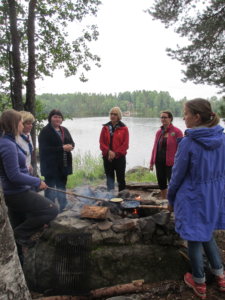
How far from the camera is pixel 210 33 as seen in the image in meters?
6.28

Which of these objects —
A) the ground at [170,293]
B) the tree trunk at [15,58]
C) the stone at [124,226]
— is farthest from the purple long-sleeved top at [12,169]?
the tree trunk at [15,58]

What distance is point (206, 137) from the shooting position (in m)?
1.98

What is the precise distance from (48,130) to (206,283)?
293 cm

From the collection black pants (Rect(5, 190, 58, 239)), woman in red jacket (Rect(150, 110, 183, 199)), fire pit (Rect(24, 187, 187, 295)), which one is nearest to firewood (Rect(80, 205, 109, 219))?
fire pit (Rect(24, 187, 187, 295))

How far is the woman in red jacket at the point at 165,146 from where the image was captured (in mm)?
4207

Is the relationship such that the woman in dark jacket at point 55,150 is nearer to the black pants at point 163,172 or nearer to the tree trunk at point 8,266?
the black pants at point 163,172

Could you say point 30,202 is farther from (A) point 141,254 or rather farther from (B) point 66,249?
(A) point 141,254

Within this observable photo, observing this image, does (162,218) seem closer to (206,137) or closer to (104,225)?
(104,225)

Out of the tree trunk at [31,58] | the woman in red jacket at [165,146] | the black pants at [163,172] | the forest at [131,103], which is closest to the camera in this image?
the woman in red jacket at [165,146]


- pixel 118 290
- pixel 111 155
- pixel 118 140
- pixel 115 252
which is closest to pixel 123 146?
pixel 118 140

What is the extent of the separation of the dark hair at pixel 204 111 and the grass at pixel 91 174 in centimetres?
518

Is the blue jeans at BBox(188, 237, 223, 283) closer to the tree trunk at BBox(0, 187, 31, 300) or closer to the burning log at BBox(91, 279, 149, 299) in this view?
the burning log at BBox(91, 279, 149, 299)

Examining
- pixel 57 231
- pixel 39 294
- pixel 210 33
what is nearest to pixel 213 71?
pixel 210 33

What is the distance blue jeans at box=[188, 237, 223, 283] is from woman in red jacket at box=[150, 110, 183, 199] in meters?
2.11
